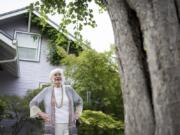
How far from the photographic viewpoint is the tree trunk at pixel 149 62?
4.49 m

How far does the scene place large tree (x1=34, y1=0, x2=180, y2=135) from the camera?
4.50m

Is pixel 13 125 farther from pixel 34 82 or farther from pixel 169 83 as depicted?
pixel 169 83

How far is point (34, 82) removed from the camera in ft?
72.5

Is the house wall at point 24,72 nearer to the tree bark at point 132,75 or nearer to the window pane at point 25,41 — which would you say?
the window pane at point 25,41

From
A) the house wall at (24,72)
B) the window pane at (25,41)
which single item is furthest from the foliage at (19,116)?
the window pane at (25,41)

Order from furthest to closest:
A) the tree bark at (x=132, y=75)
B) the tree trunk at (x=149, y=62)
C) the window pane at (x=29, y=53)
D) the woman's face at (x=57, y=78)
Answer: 1. the window pane at (x=29, y=53)
2. the woman's face at (x=57, y=78)
3. the tree bark at (x=132, y=75)
4. the tree trunk at (x=149, y=62)

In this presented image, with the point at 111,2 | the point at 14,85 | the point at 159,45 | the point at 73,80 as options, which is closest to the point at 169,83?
the point at 159,45

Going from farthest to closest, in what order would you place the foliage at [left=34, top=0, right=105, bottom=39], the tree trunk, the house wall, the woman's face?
the house wall, the foliage at [left=34, top=0, right=105, bottom=39], the woman's face, the tree trunk

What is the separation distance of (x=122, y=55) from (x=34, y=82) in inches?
688

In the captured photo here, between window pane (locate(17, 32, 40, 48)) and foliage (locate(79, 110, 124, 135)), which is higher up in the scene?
window pane (locate(17, 32, 40, 48))

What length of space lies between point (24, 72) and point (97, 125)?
9.64m

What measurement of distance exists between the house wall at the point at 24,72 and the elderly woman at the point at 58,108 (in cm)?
1470

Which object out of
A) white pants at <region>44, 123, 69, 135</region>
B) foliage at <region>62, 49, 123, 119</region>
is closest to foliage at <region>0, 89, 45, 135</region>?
foliage at <region>62, 49, 123, 119</region>

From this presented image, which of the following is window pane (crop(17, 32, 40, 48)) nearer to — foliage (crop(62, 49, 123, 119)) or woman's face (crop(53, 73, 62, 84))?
foliage (crop(62, 49, 123, 119))
